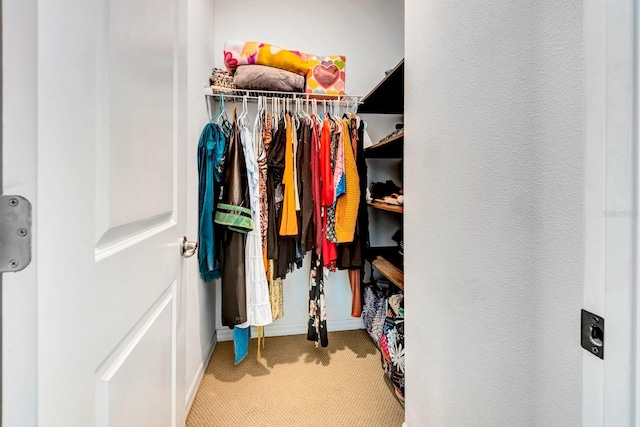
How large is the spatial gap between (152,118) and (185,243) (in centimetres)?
44

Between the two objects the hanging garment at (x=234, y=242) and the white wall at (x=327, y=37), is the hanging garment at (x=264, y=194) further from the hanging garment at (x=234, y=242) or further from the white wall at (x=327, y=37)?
the white wall at (x=327, y=37)

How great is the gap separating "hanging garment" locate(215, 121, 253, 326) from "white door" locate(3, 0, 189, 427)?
0.73m

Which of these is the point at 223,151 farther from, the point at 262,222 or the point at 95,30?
the point at 95,30

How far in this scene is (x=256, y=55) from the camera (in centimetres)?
174

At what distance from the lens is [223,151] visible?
5.31 feet

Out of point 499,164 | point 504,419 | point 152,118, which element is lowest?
point 504,419

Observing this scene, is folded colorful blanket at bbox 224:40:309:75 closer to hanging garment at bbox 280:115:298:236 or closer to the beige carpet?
hanging garment at bbox 280:115:298:236

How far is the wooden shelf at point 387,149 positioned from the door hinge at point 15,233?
137 centimetres

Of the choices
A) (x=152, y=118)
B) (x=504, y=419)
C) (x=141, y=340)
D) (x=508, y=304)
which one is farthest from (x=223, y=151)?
(x=504, y=419)

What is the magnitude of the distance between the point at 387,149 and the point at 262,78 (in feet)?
3.02

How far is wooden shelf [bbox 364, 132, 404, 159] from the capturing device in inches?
60.8

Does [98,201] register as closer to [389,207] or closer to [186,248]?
[186,248]

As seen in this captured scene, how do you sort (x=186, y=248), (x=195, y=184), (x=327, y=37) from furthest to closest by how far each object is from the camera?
(x=327, y=37) < (x=195, y=184) < (x=186, y=248)

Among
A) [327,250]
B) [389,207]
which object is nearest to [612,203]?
[389,207]
